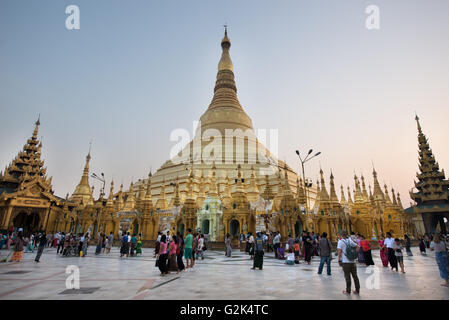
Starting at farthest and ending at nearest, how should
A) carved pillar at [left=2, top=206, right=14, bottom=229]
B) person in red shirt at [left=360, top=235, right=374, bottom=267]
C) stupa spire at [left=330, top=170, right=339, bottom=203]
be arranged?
carved pillar at [left=2, top=206, right=14, bottom=229], stupa spire at [left=330, top=170, right=339, bottom=203], person in red shirt at [left=360, top=235, right=374, bottom=267]

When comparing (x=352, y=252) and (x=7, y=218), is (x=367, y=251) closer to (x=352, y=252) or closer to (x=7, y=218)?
(x=352, y=252)

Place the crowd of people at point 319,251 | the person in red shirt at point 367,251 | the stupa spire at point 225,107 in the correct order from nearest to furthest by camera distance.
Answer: the crowd of people at point 319,251, the person in red shirt at point 367,251, the stupa spire at point 225,107

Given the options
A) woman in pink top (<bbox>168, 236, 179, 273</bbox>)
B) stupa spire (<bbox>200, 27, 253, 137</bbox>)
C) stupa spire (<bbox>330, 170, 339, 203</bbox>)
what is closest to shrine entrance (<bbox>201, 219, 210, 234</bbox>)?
stupa spire (<bbox>330, 170, 339, 203</bbox>)

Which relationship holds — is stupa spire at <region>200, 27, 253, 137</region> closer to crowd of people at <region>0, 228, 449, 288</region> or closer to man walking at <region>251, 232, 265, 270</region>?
crowd of people at <region>0, 228, 449, 288</region>

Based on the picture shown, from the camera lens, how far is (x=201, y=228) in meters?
27.4

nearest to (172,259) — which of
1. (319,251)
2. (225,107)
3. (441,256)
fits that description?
(319,251)

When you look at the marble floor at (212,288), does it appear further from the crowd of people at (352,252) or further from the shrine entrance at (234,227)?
the shrine entrance at (234,227)

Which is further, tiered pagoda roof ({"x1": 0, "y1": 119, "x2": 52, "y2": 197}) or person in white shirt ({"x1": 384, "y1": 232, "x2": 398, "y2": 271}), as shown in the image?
tiered pagoda roof ({"x1": 0, "y1": 119, "x2": 52, "y2": 197})

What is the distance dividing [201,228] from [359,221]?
62.5 ft

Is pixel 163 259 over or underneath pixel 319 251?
underneath

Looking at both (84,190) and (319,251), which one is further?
(84,190)

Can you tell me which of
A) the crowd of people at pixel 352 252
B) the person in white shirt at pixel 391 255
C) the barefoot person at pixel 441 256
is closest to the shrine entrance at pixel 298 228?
the crowd of people at pixel 352 252

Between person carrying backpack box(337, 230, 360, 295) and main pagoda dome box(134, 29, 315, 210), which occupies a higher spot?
main pagoda dome box(134, 29, 315, 210)

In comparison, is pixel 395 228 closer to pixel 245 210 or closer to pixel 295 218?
pixel 295 218
